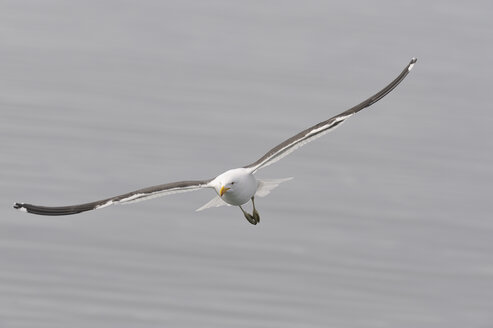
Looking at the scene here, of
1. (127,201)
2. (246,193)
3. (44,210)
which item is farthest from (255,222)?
(44,210)

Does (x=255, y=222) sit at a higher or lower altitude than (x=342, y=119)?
lower

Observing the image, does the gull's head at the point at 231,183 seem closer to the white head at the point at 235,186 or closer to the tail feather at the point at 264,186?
the white head at the point at 235,186

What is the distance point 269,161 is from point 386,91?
245 cm

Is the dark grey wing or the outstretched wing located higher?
the outstretched wing

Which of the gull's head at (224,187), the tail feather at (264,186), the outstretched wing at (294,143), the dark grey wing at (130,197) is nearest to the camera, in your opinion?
the dark grey wing at (130,197)

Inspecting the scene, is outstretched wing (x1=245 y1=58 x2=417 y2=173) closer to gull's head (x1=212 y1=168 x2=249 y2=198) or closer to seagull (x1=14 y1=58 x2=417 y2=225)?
seagull (x1=14 y1=58 x2=417 y2=225)

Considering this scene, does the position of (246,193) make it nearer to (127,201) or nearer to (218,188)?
(218,188)

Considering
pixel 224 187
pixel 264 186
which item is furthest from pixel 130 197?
pixel 264 186

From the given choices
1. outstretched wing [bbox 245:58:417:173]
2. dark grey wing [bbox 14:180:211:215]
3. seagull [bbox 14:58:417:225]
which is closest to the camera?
dark grey wing [bbox 14:180:211:215]

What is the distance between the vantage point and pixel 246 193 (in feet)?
63.8

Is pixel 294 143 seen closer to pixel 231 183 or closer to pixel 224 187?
pixel 231 183

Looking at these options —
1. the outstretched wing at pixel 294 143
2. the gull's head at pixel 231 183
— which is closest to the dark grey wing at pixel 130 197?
the gull's head at pixel 231 183

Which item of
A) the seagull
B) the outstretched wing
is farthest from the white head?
the outstretched wing

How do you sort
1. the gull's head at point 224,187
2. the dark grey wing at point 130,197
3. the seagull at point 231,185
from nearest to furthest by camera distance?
the dark grey wing at point 130,197, the seagull at point 231,185, the gull's head at point 224,187
